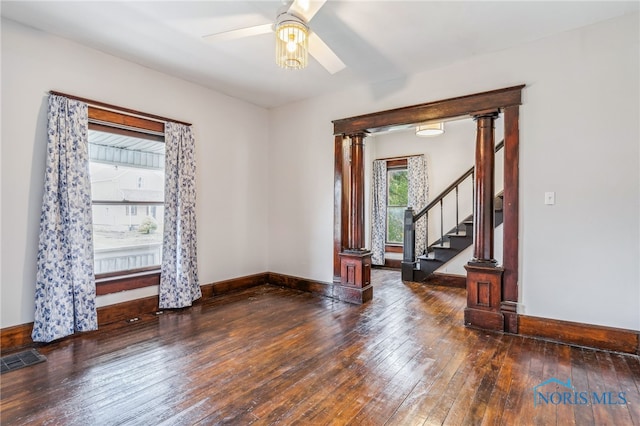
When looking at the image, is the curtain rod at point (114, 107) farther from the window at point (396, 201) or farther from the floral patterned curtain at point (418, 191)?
the window at point (396, 201)

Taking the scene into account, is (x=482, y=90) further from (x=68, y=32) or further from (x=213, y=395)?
(x=68, y=32)

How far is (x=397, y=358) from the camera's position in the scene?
274 cm

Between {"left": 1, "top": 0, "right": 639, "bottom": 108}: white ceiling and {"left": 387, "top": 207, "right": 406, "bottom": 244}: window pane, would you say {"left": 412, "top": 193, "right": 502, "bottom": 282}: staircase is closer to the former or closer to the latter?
{"left": 387, "top": 207, "right": 406, "bottom": 244}: window pane

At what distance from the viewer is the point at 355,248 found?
14.9ft

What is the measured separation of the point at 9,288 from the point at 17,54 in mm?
2121

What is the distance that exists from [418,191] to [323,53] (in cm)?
449

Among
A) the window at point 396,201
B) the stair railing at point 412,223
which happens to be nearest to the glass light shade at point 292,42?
the stair railing at point 412,223

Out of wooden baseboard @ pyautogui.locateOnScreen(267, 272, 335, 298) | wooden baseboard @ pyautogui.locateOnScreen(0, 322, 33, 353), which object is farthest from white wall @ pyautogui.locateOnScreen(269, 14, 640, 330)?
wooden baseboard @ pyautogui.locateOnScreen(0, 322, 33, 353)

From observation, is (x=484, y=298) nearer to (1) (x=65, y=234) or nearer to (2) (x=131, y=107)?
(1) (x=65, y=234)

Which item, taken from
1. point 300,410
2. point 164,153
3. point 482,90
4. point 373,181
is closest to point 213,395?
point 300,410

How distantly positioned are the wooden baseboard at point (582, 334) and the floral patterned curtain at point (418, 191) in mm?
3188

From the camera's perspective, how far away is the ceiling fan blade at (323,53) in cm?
252

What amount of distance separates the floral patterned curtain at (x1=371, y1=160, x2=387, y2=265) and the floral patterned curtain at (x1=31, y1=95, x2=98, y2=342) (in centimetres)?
520

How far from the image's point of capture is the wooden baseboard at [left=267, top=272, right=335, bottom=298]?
4.73 meters
